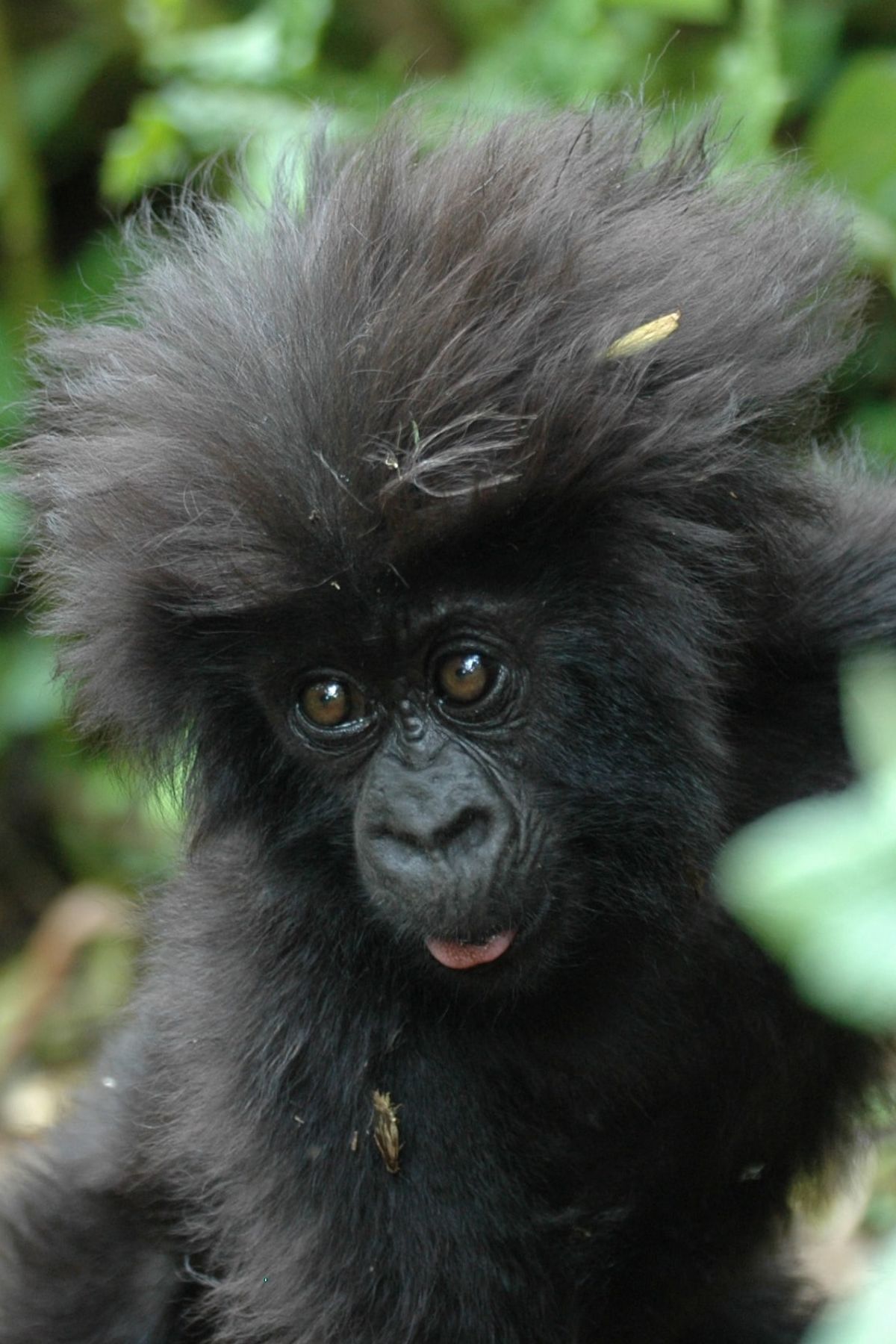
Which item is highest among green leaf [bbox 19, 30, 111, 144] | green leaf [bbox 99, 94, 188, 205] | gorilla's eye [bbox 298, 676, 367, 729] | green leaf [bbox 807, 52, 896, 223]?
green leaf [bbox 19, 30, 111, 144]

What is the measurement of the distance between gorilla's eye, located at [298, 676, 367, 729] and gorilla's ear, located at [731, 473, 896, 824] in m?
0.83

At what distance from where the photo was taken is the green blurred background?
5762 millimetres

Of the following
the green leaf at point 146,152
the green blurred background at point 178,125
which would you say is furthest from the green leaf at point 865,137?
the green leaf at point 146,152

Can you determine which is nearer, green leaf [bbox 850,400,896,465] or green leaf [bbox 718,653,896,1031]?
green leaf [bbox 718,653,896,1031]

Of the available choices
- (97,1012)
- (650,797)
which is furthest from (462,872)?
(97,1012)

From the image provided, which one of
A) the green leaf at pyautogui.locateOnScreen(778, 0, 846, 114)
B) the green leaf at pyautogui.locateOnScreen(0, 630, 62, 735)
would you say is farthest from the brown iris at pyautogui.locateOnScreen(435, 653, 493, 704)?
the green leaf at pyautogui.locateOnScreen(0, 630, 62, 735)

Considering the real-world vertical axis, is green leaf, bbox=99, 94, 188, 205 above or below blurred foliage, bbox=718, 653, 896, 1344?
above

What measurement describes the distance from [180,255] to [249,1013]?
1.67 meters

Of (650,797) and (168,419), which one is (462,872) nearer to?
(650,797)

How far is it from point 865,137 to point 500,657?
3.49 metres

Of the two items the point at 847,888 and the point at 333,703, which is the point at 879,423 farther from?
the point at 847,888

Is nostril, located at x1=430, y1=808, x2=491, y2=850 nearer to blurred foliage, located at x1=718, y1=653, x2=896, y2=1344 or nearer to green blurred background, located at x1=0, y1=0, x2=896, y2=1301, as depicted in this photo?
green blurred background, located at x1=0, y1=0, x2=896, y2=1301

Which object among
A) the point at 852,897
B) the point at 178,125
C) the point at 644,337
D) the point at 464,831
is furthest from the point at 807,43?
the point at 852,897

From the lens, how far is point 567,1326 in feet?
11.6
